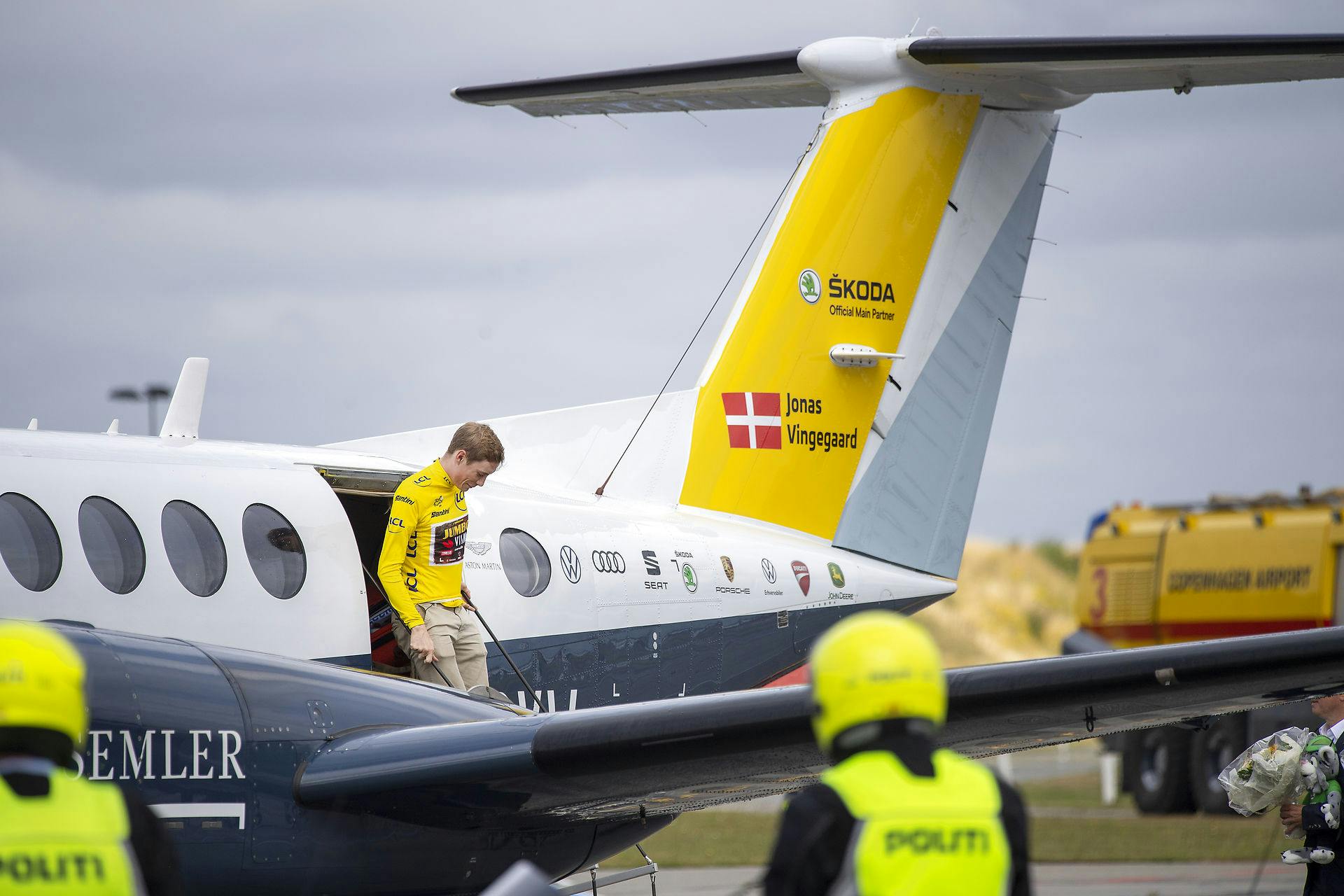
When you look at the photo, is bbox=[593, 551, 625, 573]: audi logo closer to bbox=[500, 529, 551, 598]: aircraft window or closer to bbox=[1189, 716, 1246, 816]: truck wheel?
bbox=[500, 529, 551, 598]: aircraft window

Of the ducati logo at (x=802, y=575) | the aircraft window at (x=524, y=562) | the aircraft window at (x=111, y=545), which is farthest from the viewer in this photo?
the ducati logo at (x=802, y=575)

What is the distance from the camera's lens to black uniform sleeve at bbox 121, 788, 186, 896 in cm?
243

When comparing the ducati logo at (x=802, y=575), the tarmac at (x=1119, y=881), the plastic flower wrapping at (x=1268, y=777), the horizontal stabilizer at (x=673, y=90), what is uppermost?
the horizontal stabilizer at (x=673, y=90)

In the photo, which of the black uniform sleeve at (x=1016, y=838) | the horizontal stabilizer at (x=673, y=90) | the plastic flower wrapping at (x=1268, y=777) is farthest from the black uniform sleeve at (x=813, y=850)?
the horizontal stabilizer at (x=673, y=90)

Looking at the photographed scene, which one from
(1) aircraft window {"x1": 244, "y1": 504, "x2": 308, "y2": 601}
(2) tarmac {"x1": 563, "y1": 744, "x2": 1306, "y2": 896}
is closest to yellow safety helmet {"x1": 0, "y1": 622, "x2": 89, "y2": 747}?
(1) aircraft window {"x1": 244, "y1": 504, "x2": 308, "y2": 601}

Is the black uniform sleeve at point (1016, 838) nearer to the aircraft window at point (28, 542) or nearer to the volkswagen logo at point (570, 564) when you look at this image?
the aircraft window at point (28, 542)

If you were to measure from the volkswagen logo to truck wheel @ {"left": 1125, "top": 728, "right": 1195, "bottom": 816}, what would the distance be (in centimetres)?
1230

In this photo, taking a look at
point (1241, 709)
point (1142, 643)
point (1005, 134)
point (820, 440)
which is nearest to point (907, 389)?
point (820, 440)

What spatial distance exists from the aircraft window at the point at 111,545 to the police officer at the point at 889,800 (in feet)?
12.3

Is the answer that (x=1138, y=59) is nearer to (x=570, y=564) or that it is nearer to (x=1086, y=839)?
(x=570, y=564)

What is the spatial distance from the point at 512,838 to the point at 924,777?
3334mm

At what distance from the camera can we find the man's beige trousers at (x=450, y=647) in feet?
20.0

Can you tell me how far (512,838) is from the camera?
17.7ft

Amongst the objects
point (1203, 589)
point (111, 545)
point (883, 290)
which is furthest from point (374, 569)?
point (1203, 589)
